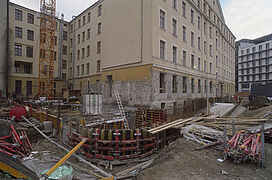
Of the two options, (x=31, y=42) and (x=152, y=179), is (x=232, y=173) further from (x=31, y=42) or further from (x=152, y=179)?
(x=31, y=42)

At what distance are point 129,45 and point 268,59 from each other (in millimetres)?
77258

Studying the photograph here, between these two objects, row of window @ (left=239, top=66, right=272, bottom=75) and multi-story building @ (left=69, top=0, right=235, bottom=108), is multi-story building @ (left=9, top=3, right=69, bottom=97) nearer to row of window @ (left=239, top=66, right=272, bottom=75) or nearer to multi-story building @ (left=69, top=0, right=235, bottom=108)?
multi-story building @ (left=69, top=0, right=235, bottom=108)

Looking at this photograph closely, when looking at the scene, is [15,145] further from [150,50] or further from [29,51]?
[29,51]

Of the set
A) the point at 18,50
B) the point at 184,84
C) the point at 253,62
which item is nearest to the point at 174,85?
the point at 184,84

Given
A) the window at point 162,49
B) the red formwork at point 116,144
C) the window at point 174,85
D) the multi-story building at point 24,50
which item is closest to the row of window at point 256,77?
the window at point 174,85

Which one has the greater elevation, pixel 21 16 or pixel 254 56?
pixel 254 56

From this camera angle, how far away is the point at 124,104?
65.5 feet

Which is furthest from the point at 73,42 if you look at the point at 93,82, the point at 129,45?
the point at 129,45

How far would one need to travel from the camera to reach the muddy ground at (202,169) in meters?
4.47

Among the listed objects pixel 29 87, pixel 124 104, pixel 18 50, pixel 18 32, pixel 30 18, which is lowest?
pixel 124 104

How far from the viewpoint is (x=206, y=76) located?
97.0 feet

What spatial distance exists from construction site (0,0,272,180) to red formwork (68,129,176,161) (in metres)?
0.05

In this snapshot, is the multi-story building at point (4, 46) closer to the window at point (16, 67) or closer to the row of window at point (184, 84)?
the window at point (16, 67)

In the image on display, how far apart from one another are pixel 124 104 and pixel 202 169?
1551 cm
